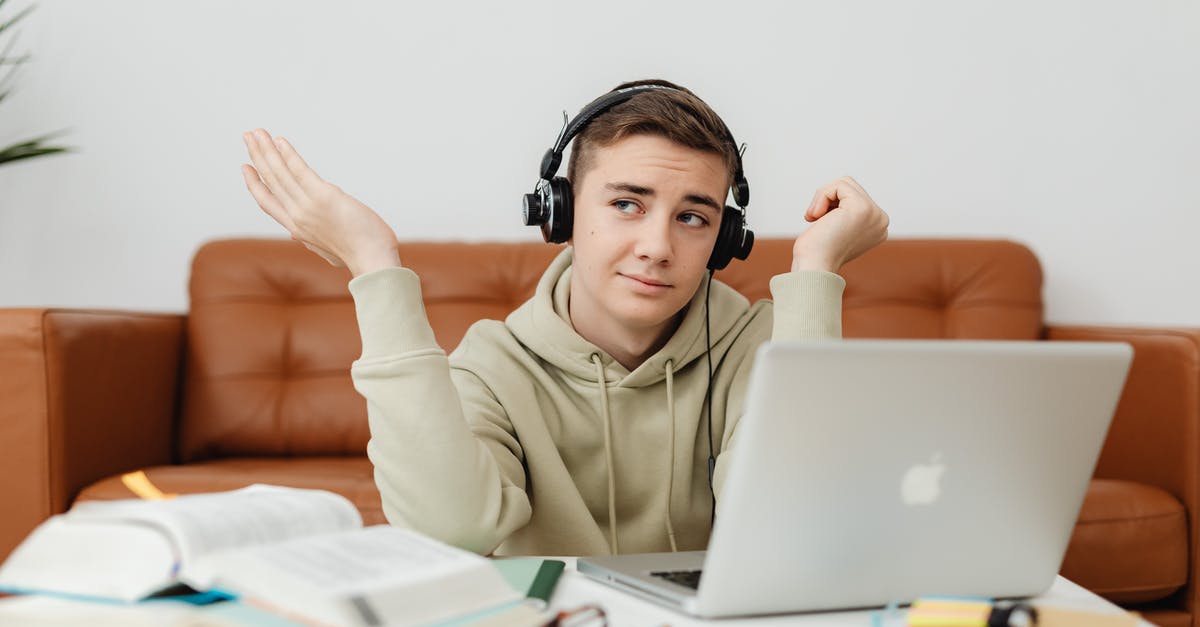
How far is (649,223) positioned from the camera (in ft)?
4.17

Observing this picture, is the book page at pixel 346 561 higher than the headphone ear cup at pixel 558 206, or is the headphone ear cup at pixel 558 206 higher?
the headphone ear cup at pixel 558 206

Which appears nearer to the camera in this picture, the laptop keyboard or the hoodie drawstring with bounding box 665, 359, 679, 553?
the laptop keyboard

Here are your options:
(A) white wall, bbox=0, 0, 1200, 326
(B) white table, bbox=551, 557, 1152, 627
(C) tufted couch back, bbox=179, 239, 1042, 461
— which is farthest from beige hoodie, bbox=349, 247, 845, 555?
(A) white wall, bbox=0, 0, 1200, 326

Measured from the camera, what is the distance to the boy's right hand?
1.07 m

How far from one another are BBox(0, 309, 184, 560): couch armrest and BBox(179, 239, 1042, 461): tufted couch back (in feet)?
0.75

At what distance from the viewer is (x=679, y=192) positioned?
1271mm

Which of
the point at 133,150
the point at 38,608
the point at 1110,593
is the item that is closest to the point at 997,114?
the point at 1110,593

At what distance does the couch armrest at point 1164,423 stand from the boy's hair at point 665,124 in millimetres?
998

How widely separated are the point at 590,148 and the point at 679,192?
16cm

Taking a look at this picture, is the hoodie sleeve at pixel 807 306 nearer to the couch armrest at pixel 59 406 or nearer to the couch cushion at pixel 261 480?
the couch cushion at pixel 261 480

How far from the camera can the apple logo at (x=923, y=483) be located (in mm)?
683

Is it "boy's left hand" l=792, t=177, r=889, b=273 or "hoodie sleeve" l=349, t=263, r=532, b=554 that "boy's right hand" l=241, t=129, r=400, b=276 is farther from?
"boy's left hand" l=792, t=177, r=889, b=273

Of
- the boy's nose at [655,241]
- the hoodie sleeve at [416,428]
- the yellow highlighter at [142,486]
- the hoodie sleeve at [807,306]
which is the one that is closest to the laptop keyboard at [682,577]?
the hoodie sleeve at [416,428]

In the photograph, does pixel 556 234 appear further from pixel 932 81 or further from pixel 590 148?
pixel 932 81
